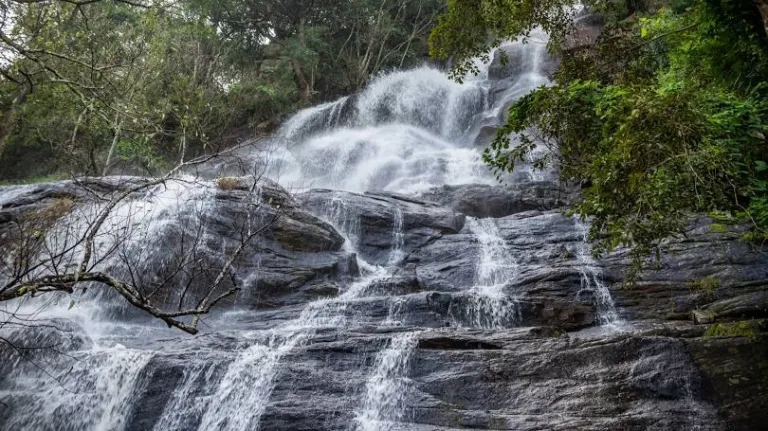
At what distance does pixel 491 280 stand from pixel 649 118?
744 centimetres

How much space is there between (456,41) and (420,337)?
444 cm

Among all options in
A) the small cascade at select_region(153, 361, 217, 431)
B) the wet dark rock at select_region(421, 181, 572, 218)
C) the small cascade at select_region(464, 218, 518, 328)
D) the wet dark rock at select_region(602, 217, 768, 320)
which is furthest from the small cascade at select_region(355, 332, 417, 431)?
the wet dark rock at select_region(421, 181, 572, 218)

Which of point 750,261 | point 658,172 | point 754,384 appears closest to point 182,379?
point 658,172

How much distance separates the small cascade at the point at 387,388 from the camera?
7.02 m

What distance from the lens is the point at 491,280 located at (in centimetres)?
1179

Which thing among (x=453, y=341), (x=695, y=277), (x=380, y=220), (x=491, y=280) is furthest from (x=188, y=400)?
(x=695, y=277)

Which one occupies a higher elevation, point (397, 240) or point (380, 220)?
point (380, 220)

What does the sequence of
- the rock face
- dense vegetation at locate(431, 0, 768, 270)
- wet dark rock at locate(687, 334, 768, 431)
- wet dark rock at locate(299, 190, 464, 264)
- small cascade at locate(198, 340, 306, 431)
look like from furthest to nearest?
wet dark rock at locate(299, 190, 464, 264) < small cascade at locate(198, 340, 306, 431) < the rock face < wet dark rock at locate(687, 334, 768, 431) < dense vegetation at locate(431, 0, 768, 270)

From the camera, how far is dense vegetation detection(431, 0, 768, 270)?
4.71m

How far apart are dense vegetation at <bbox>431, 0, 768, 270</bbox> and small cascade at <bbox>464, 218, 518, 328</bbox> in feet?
12.7

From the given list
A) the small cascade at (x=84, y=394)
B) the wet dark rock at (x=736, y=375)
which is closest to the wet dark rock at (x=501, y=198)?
the wet dark rock at (x=736, y=375)

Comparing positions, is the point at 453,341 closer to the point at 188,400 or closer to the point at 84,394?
the point at 188,400

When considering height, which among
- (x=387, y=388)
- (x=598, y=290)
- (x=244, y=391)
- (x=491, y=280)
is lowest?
(x=244, y=391)

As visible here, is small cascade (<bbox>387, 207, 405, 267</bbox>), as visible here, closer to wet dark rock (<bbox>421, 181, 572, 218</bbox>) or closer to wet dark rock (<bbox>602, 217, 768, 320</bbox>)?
wet dark rock (<bbox>421, 181, 572, 218</bbox>)
